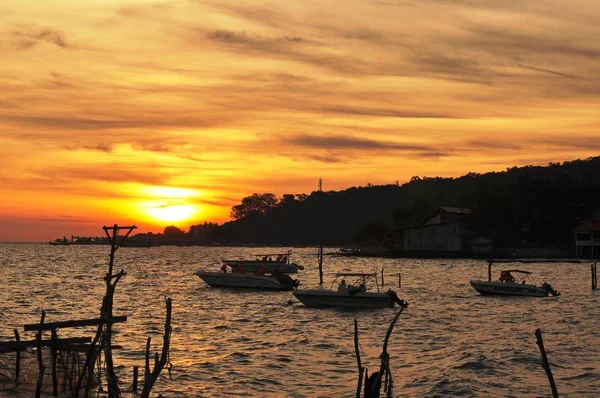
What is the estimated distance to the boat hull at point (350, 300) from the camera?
190 feet

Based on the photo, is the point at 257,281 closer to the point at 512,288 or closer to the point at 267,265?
the point at 512,288

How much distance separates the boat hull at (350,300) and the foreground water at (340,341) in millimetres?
801

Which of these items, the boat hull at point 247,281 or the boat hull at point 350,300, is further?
the boat hull at point 247,281

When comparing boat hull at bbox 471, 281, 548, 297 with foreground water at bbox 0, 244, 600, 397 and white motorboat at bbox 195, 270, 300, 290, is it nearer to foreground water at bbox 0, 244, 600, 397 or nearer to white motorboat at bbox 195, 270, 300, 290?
foreground water at bbox 0, 244, 600, 397

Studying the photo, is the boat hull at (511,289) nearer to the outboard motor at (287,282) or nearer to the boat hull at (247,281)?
the outboard motor at (287,282)

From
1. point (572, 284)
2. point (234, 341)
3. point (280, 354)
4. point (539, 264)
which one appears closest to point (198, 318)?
point (234, 341)

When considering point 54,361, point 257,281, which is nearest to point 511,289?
point 257,281

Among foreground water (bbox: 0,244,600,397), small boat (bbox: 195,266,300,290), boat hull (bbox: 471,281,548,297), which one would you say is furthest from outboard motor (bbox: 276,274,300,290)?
boat hull (bbox: 471,281,548,297)

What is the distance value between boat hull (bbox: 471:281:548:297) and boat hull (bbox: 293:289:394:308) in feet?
58.1

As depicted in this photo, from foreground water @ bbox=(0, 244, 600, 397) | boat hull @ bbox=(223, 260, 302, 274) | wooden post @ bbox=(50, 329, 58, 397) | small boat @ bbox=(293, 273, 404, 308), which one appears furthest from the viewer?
boat hull @ bbox=(223, 260, 302, 274)

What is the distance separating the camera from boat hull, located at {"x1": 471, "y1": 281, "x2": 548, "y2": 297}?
70.4 meters

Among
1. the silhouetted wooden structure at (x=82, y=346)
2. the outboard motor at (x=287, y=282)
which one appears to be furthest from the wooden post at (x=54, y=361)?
the outboard motor at (x=287, y=282)

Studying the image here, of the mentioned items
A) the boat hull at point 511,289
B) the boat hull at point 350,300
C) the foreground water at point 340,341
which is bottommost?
the foreground water at point 340,341

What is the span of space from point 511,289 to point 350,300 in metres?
20.2
